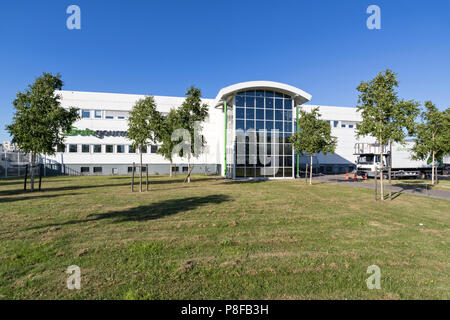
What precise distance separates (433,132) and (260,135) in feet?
62.6

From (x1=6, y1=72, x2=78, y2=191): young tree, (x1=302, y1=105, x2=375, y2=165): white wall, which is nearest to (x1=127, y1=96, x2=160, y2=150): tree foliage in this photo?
(x1=6, y1=72, x2=78, y2=191): young tree

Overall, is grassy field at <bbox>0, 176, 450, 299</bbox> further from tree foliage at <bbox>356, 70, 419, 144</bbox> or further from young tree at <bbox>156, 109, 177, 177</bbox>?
young tree at <bbox>156, 109, 177, 177</bbox>

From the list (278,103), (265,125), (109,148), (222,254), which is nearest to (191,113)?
(265,125)

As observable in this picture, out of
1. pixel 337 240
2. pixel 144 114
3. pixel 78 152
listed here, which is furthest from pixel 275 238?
pixel 78 152

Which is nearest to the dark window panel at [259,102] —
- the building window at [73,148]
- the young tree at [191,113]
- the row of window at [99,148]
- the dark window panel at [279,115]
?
the dark window panel at [279,115]

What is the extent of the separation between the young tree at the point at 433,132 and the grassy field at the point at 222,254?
1876 centimetres

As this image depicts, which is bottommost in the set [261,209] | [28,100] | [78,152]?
[261,209]

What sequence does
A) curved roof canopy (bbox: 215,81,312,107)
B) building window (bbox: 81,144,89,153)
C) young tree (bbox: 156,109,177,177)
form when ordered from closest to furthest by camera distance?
young tree (bbox: 156,109,177,177) → curved roof canopy (bbox: 215,81,312,107) → building window (bbox: 81,144,89,153)

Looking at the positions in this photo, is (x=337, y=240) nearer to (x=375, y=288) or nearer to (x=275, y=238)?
(x=275, y=238)

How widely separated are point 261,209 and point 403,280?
21.6ft

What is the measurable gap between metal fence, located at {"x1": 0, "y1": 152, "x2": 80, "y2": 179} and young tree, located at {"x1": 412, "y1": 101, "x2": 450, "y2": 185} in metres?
45.7

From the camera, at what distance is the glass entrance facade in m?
29.8

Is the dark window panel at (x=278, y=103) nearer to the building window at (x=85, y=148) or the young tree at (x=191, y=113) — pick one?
the young tree at (x=191, y=113)

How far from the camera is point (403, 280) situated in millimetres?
4148
